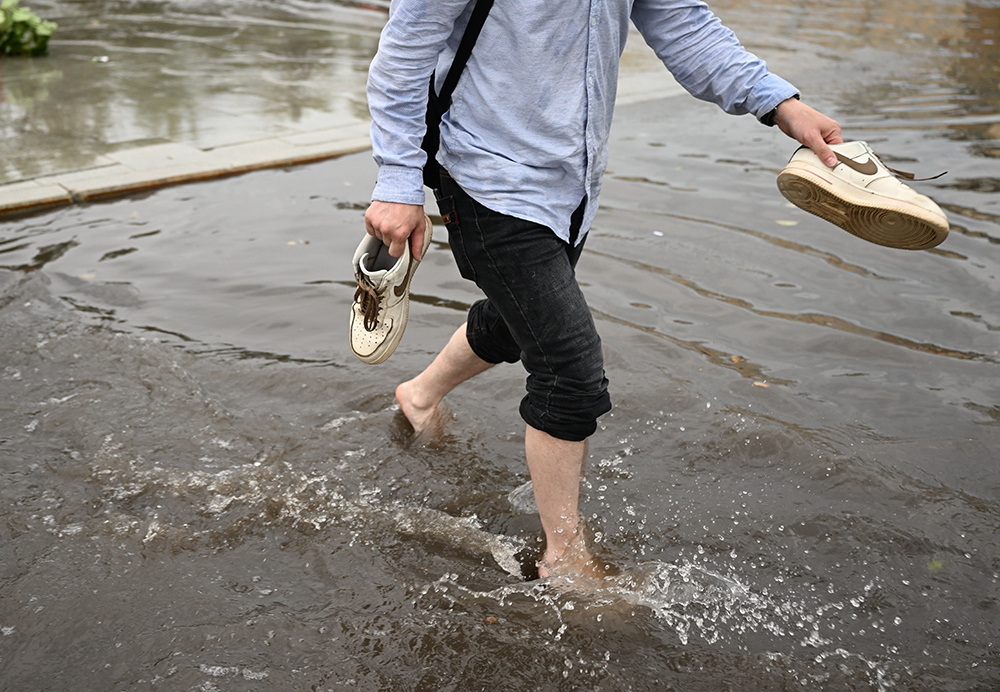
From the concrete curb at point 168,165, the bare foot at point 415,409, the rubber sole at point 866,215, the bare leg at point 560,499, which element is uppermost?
the rubber sole at point 866,215

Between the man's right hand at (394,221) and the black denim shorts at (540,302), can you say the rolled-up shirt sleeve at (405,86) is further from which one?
the black denim shorts at (540,302)

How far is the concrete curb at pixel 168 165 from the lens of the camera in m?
5.34

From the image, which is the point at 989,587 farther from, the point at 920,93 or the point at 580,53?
the point at 920,93

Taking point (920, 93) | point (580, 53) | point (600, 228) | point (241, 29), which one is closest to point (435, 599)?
point (580, 53)

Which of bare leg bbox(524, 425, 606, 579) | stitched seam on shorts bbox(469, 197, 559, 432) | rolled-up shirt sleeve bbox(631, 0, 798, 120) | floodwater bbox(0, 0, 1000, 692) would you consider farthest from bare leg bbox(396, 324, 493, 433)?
rolled-up shirt sleeve bbox(631, 0, 798, 120)

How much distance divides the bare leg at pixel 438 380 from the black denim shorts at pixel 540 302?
2.22ft

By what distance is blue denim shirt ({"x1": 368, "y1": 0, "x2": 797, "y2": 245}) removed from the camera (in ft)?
7.02

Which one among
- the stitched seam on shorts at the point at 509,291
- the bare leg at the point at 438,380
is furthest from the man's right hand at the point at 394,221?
the bare leg at the point at 438,380

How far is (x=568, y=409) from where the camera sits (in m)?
2.39

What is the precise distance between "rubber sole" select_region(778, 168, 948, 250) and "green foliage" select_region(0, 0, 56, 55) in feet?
27.9

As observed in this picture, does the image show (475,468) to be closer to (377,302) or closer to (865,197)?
(377,302)

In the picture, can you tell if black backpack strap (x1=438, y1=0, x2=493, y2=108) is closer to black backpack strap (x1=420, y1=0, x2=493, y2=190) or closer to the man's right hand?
black backpack strap (x1=420, y1=0, x2=493, y2=190)

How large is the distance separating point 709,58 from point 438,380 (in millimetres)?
1442

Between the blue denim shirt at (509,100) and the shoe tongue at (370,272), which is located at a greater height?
the blue denim shirt at (509,100)
